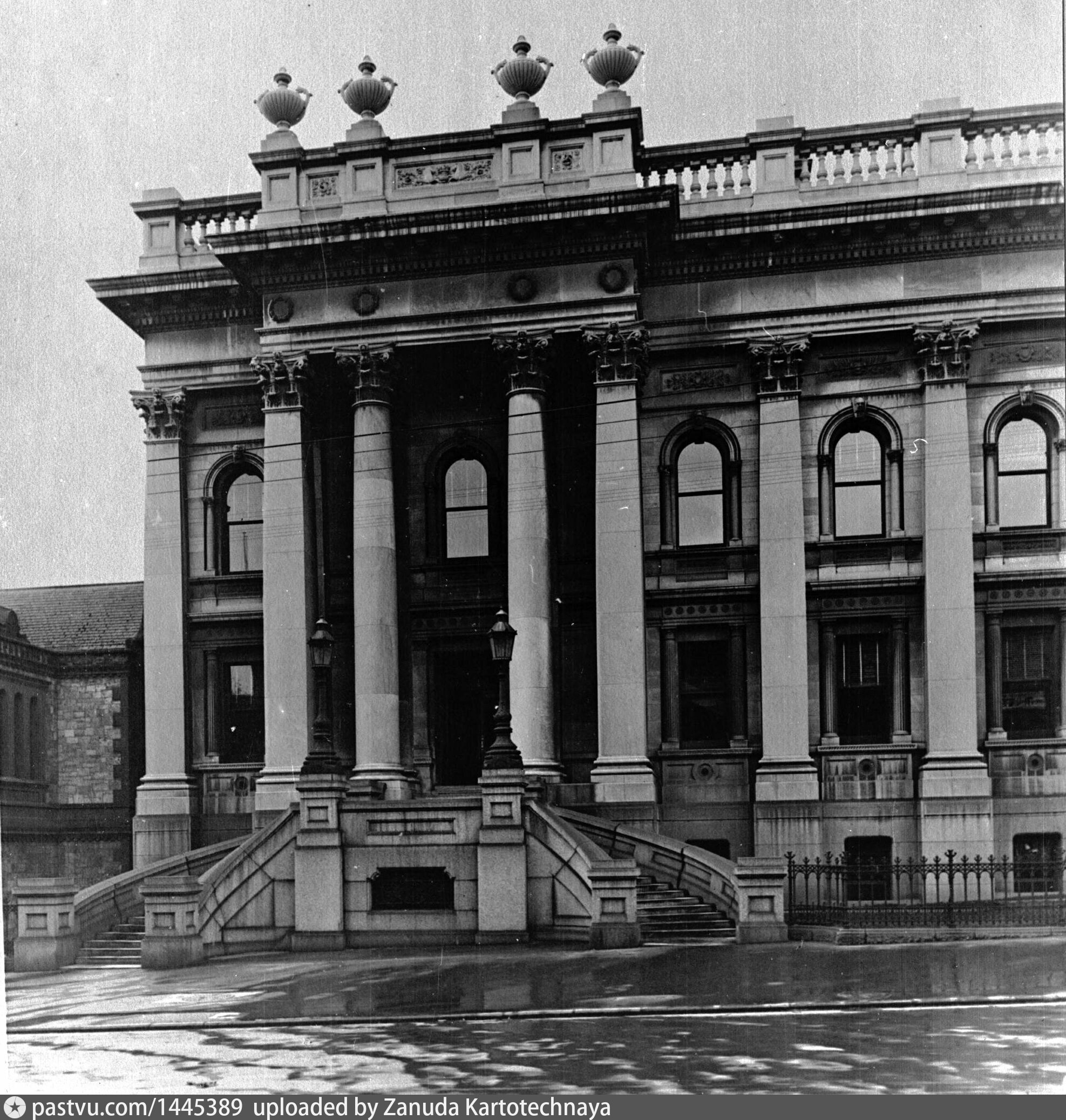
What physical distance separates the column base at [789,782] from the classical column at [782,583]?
10 mm

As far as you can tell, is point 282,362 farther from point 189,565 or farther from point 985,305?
point 985,305

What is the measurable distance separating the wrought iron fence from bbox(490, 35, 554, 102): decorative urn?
14831mm

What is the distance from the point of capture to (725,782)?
27781 mm

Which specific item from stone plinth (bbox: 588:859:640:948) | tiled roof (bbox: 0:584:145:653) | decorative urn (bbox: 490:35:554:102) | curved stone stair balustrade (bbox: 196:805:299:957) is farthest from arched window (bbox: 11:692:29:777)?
decorative urn (bbox: 490:35:554:102)

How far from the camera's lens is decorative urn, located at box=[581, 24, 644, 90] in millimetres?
25108

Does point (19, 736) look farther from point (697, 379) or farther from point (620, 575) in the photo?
point (697, 379)

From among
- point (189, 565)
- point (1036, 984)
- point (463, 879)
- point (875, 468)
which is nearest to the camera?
point (1036, 984)

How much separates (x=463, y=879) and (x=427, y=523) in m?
8.74

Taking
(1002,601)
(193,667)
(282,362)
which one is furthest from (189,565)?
(1002,601)

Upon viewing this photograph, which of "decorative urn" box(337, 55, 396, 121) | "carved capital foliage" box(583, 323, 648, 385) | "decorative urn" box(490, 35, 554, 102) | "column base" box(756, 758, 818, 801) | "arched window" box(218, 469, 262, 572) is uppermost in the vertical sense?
"decorative urn" box(490, 35, 554, 102)

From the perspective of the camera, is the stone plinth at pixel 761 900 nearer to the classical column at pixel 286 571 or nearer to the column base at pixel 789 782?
the column base at pixel 789 782

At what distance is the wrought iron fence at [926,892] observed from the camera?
22.9 meters

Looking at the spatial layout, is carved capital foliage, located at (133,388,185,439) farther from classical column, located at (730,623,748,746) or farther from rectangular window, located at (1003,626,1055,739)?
rectangular window, located at (1003,626,1055,739)

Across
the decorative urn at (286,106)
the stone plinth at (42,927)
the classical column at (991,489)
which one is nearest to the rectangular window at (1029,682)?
the classical column at (991,489)
